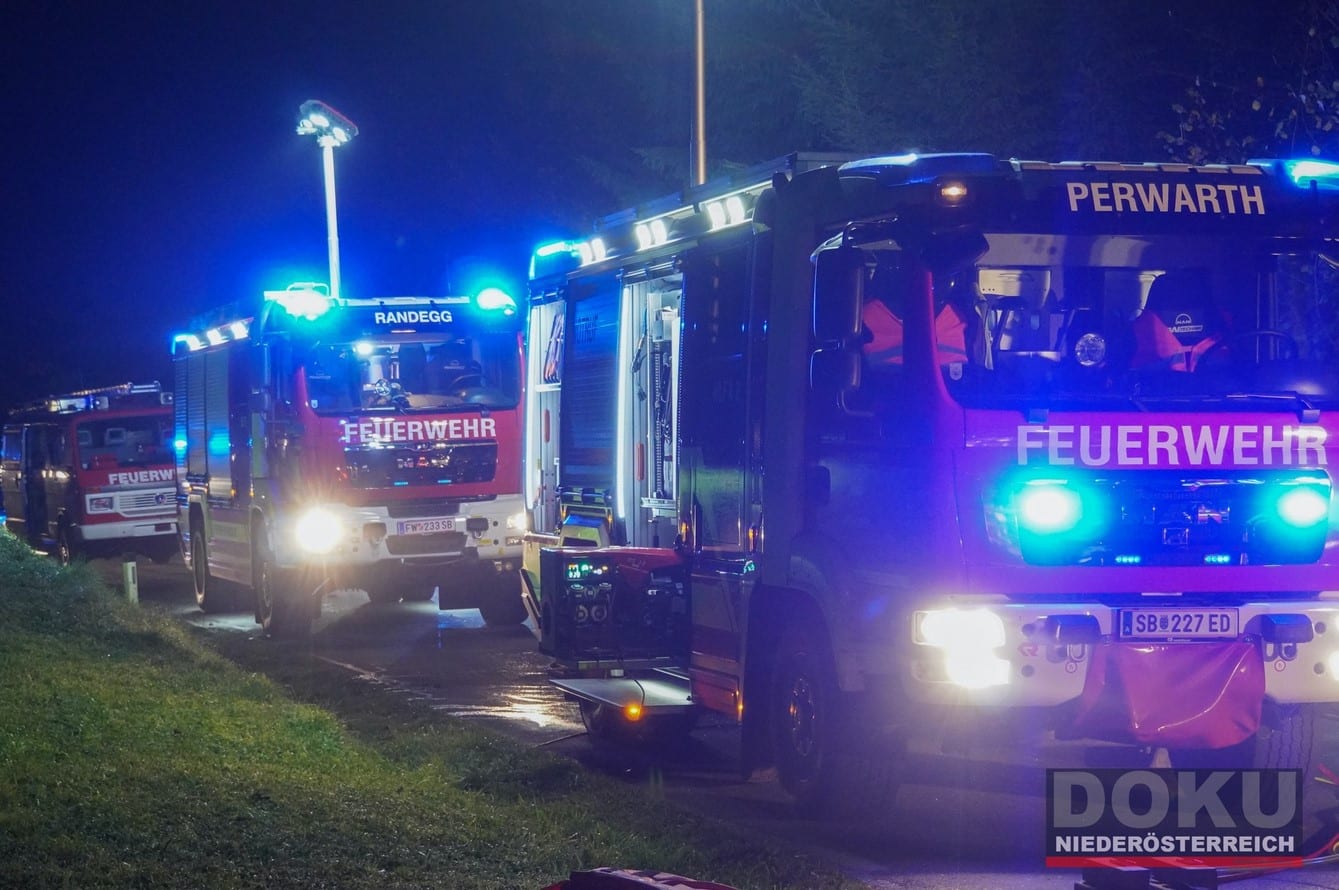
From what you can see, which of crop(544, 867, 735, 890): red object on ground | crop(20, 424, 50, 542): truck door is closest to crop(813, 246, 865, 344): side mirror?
crop(544, 867, 735, 890): red object on ground

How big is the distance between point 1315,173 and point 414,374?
1018cm

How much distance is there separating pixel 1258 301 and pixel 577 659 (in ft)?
14.3

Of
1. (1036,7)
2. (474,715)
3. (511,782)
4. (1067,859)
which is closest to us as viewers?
(1067,859)

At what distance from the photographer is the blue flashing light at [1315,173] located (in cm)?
774

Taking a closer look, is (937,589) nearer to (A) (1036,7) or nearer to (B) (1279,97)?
(B) (1279,97)

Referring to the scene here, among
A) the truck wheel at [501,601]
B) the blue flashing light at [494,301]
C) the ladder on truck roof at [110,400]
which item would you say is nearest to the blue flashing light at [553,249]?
the blue flashing light at [494,301]

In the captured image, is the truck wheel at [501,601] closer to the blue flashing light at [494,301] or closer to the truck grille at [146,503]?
the blue flashing light at [494,301]

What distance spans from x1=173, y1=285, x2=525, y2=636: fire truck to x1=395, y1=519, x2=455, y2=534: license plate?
0.04ft

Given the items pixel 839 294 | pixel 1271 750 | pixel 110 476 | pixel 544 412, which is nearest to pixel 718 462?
pixel 839 294

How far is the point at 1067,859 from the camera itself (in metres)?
7.09

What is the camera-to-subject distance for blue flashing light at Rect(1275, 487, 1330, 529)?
7266 mm

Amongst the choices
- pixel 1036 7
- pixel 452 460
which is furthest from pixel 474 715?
pixel 1036 7

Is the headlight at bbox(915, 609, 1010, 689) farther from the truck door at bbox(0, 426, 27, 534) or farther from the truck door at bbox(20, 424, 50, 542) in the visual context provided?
the truck door at bbox(0, 426, 27, 534)

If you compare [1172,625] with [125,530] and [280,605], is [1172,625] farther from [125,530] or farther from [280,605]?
[125,530]
